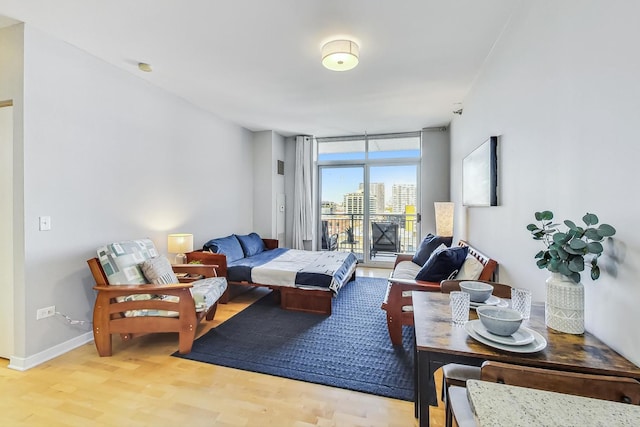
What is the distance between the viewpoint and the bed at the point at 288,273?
3449 mm

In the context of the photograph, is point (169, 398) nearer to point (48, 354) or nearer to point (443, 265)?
point (48, 354)

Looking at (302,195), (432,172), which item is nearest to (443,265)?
(432,172)

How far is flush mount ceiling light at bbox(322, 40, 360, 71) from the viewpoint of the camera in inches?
97.7

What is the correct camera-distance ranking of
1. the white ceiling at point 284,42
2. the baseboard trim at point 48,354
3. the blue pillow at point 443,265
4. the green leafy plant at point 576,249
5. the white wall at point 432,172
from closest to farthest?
1. the green leafy plant at point 576,249
2. the white ceiling at point 284,42
3. the baseboard trim at point 48,354
4. the blue pillow at point 443,265
5. the white wall at point 432,172

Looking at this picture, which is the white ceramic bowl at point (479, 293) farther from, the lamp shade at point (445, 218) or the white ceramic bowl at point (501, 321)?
the lamp shade at point (445, 218)

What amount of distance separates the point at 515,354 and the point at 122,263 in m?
2.95

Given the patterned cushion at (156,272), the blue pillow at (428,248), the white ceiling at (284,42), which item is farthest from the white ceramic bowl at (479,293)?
the patterned cushion at (156,272)

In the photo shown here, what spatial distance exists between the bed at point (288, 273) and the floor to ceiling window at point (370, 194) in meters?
1.75

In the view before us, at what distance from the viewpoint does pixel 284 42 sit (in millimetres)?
2529

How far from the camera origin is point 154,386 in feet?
6.70

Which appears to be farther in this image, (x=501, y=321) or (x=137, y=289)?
(x=137, y=289)

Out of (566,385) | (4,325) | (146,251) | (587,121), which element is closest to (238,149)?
(146,251)

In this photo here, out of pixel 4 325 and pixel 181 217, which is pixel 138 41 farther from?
pixel 4 325

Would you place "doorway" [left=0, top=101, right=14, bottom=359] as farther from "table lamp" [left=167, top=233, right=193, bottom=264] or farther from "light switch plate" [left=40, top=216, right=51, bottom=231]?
"table lamp" [left=167, top=233, right=193, bottom=264]
